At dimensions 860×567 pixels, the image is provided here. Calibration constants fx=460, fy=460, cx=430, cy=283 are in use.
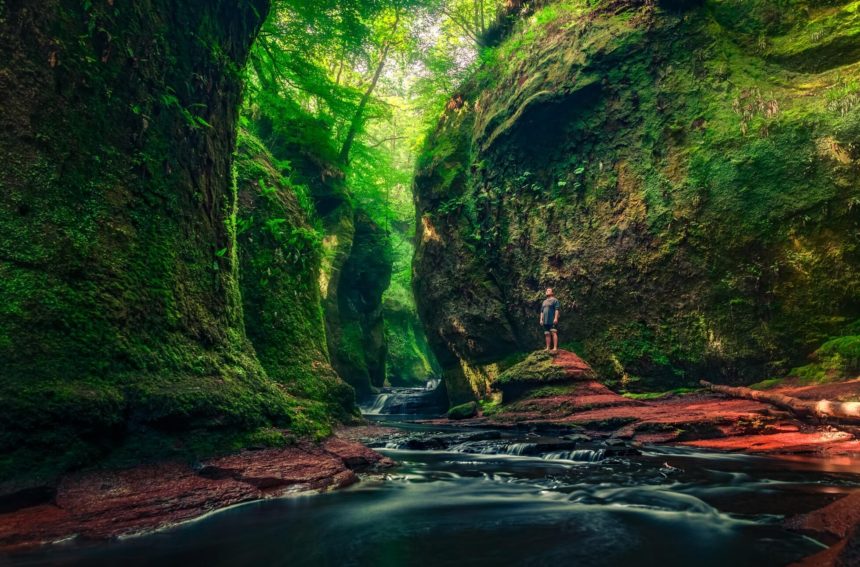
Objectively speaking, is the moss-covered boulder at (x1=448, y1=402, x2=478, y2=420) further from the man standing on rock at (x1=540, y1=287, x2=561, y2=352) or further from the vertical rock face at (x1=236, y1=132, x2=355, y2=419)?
the vertical rock face at (x1=236, y1=132, x2=355, y2=419)

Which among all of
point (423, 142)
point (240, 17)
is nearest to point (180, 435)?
point (240, 17)

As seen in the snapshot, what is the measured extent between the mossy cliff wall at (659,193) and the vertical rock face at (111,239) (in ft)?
37.1

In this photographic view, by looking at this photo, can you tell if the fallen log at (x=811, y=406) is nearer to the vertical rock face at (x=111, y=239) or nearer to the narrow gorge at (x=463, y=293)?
the narrow gorge at (x=463, y=293)

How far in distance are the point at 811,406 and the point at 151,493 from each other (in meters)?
9.49

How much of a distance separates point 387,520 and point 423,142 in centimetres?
2051

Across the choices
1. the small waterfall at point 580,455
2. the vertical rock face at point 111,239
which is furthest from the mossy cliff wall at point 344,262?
the small waterfall at point 580,455

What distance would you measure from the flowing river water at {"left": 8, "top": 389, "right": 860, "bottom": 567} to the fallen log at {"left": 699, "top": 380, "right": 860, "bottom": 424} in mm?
1691

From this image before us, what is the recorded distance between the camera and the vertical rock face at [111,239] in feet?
12.3

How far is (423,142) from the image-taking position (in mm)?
22344

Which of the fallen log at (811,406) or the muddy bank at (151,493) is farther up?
the muddy bank at (151,493)

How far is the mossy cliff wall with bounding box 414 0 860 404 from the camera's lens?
36.1ft

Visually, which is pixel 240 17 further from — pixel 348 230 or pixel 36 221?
pixel 348 230

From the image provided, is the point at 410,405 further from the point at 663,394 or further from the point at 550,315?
the point at 663,394

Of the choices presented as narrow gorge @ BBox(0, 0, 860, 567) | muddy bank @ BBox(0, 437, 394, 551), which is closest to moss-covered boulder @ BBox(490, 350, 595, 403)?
narrow gorge @ BBox(0, 0, 860, 567)
